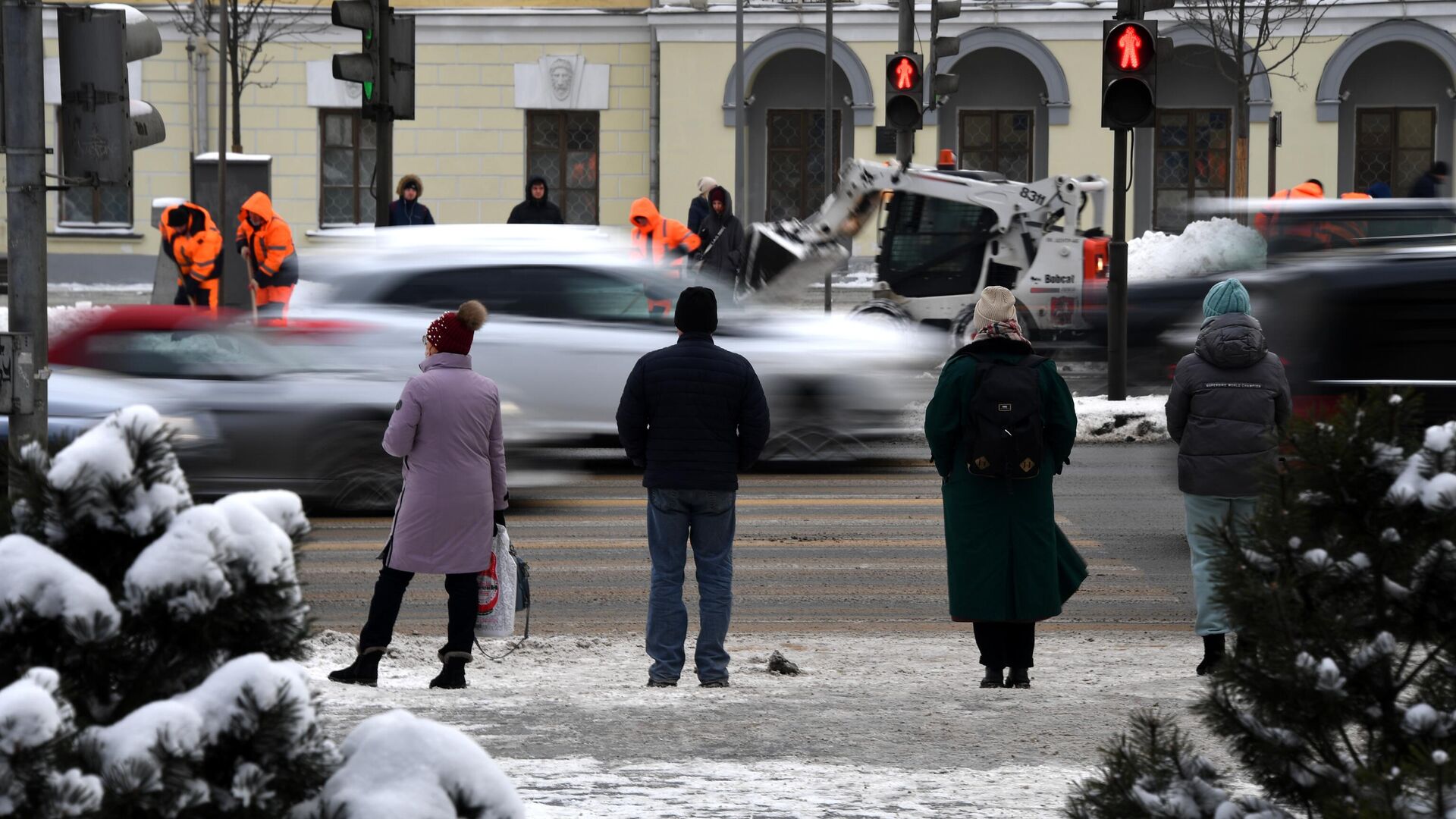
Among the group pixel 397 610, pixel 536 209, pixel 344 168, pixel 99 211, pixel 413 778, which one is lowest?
pixel 397 610

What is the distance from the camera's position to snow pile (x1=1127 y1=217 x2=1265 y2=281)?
63.5 ft

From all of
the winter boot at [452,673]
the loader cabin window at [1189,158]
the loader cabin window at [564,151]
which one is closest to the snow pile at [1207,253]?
the winter boot at [452,673]

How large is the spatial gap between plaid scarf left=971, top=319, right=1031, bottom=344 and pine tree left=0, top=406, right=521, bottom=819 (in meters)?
5.25

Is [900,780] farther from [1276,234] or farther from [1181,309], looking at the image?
[1181,309]

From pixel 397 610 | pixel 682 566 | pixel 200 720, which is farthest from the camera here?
pixel 682 566

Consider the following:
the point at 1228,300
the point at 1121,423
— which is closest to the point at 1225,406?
the point at 1228,300

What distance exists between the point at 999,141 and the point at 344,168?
12.5 m

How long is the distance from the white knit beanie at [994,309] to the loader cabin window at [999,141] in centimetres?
3113

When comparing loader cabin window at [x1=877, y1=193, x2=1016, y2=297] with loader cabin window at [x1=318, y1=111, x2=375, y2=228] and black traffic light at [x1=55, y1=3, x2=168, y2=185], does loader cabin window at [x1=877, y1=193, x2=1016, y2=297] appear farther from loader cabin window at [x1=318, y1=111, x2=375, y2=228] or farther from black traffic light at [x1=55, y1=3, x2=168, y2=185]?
loader cabin window at [x1=318, y1=111, x2=375, y2=228]

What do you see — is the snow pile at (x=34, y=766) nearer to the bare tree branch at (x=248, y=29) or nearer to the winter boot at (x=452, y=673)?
the winter boot at (x=452, y=673)

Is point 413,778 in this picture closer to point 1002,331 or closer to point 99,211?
point 1002,331

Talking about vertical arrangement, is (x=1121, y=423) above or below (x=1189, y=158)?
below

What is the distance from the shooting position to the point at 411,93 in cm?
1488

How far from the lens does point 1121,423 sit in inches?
653
